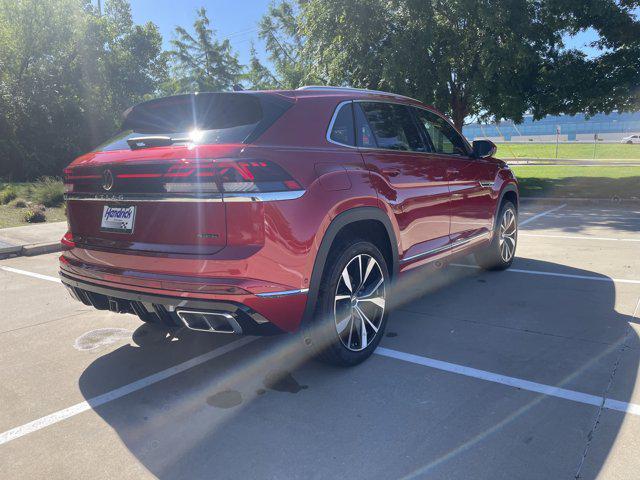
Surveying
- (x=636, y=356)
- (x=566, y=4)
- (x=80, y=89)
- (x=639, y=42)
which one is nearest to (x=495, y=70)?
(x=566, y=4)

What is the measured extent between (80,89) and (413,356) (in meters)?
27.2

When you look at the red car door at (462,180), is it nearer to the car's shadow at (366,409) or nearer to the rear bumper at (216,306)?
the car's shadow at (366,409)

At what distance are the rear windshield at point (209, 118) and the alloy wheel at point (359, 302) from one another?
1108 mm

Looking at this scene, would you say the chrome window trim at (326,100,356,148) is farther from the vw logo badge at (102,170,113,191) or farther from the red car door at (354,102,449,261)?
the vw logo badge at (102,170,113,191)

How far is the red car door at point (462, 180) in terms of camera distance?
4809 millimetres

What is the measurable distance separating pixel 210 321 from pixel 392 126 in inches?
89.3

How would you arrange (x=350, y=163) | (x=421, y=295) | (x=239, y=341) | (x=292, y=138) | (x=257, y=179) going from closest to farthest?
(x=257, y=179) < (x=292, y=138) < (x=350, y=163) < (x=239, y=341) < (x=421, y=295)

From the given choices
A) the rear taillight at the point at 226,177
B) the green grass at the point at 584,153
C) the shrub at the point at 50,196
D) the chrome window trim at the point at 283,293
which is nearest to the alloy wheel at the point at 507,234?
the chrome window trim at the point at 283,293

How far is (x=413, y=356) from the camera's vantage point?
3.77m

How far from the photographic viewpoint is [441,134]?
16.1 ft

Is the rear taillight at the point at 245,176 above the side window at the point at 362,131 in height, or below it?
below

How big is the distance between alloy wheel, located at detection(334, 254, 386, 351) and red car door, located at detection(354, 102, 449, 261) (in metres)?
0.47

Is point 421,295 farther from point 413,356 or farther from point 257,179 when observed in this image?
point 257,179

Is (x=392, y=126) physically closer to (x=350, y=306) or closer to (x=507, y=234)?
(x=350, y=306)
